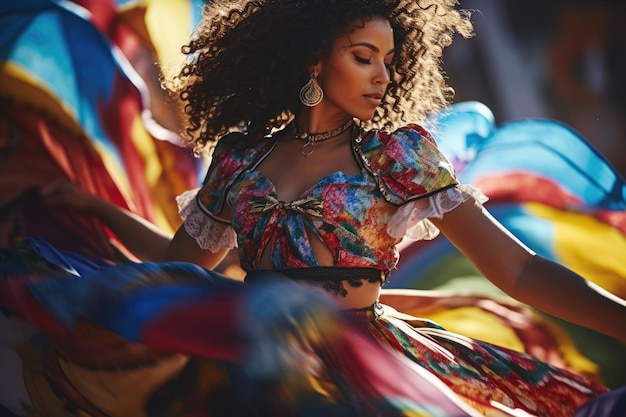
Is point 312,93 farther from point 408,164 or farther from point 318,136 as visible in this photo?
point 408,164

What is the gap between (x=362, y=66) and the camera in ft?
6.44

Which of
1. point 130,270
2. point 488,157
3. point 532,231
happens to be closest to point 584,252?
point 532,231

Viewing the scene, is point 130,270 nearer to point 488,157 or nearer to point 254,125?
point 254,125

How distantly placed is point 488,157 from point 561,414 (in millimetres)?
1246

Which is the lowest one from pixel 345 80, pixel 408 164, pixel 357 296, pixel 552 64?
pixel 357 296

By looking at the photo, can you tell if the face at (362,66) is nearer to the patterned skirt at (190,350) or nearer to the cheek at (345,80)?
the cheek at (345,80)

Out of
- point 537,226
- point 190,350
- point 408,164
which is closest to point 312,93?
point 408,164

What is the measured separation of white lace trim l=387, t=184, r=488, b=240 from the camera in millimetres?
1911

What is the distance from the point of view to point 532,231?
277cm

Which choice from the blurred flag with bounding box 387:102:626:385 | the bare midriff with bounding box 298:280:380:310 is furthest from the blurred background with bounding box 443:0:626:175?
the bare midriff with bounding box 298:280:380:310

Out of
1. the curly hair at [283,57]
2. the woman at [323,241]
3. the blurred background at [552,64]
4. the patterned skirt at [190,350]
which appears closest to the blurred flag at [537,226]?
the blurred background at [552,64]

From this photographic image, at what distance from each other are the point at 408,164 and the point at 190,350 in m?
0.66

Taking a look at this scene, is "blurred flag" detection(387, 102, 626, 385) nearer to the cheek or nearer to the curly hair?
the curly hair

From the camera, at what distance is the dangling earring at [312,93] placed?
2035mm
